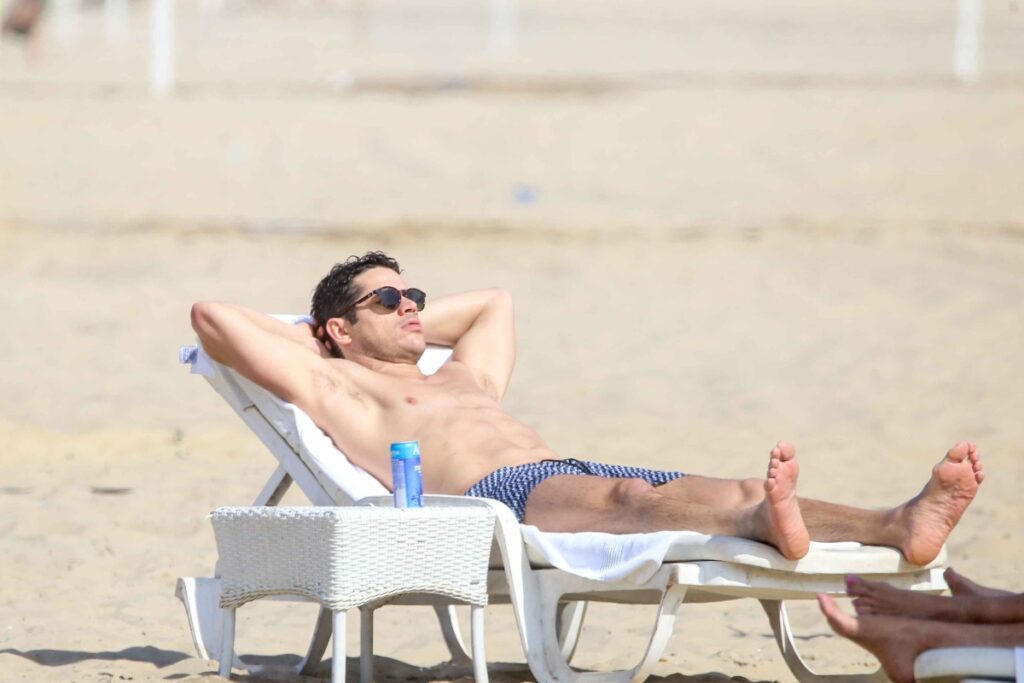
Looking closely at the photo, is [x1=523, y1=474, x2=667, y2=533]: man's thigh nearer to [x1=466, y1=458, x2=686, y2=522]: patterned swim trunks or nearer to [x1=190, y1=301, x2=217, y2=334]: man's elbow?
[x1=466, y1=458, x2=686, y2=522]: patterned swim trunks

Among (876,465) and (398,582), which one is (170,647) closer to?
(398,582)

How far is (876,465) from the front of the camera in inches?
313

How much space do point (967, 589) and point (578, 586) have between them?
0.91 m

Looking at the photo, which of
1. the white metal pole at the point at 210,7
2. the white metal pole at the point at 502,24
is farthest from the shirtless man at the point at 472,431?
the white metal pole at the point at 210,7

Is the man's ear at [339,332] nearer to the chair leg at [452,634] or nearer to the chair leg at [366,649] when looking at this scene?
the chair leg at [452,634]

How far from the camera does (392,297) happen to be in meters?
4.90

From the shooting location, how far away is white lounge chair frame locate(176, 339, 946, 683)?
372 centimetres

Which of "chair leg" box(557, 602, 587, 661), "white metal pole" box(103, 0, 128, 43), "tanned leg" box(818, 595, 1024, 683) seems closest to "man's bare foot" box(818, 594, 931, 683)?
"tanned leg" box(818, 595, 1024, 683)

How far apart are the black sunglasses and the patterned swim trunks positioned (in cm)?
70

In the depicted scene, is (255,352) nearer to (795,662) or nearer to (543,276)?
(795,662)

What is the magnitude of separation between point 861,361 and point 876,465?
7.59 ft

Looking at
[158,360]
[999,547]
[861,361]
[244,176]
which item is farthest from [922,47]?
[999,547]

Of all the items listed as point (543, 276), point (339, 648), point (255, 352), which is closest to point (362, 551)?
point (339, 648)

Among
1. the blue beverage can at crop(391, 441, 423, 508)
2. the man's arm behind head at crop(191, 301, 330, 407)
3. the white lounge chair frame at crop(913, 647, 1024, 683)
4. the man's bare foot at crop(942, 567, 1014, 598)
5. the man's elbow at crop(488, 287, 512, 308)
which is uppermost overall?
the man's elbow at crop(488, 287, 512, 308)
